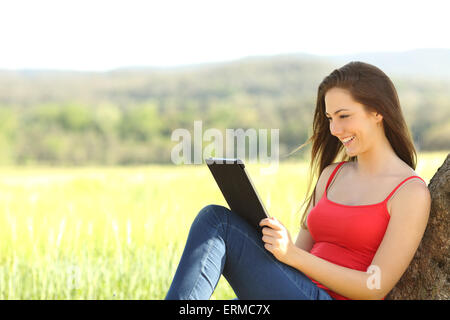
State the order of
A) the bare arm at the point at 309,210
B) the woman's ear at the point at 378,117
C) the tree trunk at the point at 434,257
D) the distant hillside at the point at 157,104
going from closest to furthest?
the tree trunk at the point at 434,257, the woman's ear at the point at 378,117, the bare arm at the point at 309,210, the distant hillside at the point at 157,104

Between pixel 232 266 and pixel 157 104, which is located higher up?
pixel 232 266

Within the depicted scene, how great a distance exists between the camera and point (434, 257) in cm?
213

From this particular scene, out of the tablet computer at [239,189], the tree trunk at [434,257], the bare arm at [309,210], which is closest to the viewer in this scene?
the tablet computer at [239,189]

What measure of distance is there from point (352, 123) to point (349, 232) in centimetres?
44

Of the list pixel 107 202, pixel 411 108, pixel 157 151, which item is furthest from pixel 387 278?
pixel 157 151

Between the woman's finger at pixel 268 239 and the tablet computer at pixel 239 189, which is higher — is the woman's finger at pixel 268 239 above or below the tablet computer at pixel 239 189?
below

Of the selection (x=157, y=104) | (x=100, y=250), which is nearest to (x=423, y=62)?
(x=157, y=104)

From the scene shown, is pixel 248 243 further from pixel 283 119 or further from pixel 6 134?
pixel 6 134

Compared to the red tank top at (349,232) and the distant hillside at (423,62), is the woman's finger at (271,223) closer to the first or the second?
the red tank top at (349,232)

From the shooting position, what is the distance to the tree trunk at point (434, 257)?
82.0 inches

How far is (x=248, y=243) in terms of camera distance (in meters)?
2.05

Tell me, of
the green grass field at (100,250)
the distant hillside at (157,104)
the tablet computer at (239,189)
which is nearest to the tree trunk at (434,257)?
the tablet computer at (239,189)

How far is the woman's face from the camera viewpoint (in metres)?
2.18

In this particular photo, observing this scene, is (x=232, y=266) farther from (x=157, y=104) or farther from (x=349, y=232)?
(x=157, y=104)
